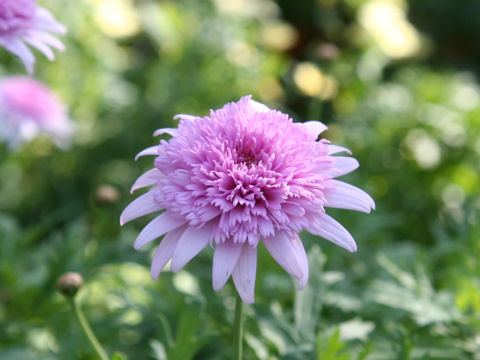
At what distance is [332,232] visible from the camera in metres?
1.00

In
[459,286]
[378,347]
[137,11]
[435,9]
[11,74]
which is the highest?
[435,9]

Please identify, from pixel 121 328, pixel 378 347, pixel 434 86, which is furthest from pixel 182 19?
pixel 378 347

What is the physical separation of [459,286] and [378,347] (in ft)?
1.15

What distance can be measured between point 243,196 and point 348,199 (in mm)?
187

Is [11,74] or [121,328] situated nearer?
[121,328]

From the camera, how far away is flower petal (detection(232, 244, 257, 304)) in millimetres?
958

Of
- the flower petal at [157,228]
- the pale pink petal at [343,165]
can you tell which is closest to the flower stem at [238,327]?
the flower petal at [157,228]

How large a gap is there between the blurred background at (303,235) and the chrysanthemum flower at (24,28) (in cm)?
44

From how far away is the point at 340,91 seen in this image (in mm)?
3393

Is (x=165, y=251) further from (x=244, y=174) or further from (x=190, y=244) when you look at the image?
(x=244, y=174)

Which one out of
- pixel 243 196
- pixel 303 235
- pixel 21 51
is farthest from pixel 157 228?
pixel 303 235

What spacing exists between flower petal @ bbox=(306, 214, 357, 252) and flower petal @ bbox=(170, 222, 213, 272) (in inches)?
6.8

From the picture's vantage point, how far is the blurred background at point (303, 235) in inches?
61.0

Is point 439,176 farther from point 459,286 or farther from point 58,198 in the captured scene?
point 58,198
